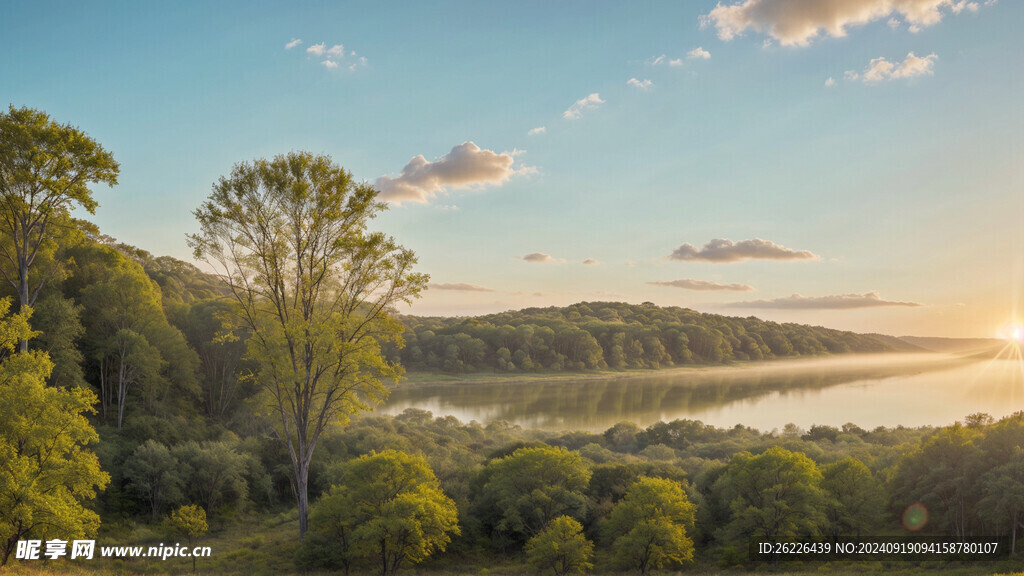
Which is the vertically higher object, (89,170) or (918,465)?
(89,170)

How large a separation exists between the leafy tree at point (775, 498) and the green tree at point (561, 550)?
6.68 m

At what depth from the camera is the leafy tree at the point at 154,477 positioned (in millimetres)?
23047

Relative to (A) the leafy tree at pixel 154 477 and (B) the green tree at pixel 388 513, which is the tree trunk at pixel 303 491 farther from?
(A) the leafy tree at pixel 154 477

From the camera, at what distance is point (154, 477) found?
76.8ft

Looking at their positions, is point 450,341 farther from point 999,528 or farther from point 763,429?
point 999,528

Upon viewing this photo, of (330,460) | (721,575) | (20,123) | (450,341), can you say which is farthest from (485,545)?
(450,341)

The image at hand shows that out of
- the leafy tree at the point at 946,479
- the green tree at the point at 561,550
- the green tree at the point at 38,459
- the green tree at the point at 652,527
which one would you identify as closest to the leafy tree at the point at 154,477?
the green tree at the point at 38,459

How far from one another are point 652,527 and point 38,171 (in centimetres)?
2239

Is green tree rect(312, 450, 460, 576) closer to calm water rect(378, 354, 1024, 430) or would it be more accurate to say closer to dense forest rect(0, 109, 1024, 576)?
dense forest rect(0, 109, 1024, 576)

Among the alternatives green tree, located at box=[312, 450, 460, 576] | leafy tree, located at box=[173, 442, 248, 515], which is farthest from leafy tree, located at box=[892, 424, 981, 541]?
leafy tree, located at box=[173, 442, 248, 515]

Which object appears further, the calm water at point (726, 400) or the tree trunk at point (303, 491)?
the calm water at point (726, 400)

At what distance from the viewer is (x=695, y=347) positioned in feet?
497

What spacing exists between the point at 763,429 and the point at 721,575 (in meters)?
41.6

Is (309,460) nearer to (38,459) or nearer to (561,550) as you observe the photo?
(38,459)
